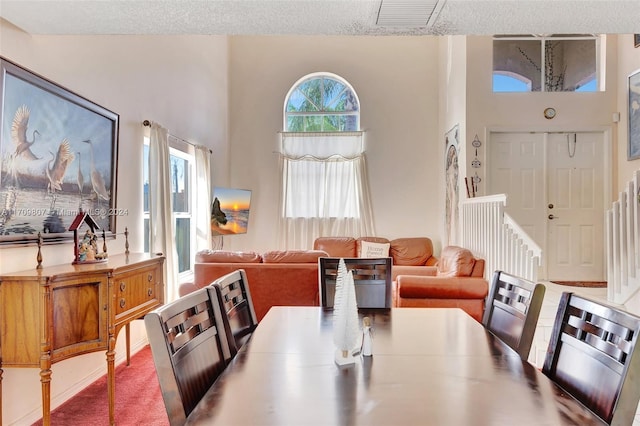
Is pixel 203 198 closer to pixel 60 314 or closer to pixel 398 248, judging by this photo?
pixel 398 248

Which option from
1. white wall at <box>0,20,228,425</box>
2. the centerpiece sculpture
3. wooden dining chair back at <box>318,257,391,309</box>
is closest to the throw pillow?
white wall at <box>0,20,228,425</box>

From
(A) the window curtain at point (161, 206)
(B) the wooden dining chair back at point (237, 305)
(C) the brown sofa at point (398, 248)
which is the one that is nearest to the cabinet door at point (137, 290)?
(B) the wooden dining chair back at point (237, 305)

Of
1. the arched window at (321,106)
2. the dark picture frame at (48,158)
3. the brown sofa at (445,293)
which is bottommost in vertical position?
the brown sofa at (445,293)

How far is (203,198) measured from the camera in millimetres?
5859

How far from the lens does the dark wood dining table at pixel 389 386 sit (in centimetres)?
103

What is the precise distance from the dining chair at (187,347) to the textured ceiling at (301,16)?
63.2 inches

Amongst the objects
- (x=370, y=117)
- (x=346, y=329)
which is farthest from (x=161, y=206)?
(x=370, y=117)

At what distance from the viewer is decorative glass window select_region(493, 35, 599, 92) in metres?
5.96

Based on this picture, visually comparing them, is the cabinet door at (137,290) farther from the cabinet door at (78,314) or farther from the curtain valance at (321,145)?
the curtain valance at (321,145)

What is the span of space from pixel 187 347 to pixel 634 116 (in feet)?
20.1

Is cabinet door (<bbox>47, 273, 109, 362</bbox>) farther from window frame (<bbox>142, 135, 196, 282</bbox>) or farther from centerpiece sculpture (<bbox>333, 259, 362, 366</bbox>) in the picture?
window frame (<bbox>142, 135, 196, 282</bbox>)

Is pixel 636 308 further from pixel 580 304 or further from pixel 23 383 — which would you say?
pixel 23 383

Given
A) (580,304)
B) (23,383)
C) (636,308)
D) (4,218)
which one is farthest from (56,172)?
(636,308)

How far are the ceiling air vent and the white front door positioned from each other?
375 centimetres
